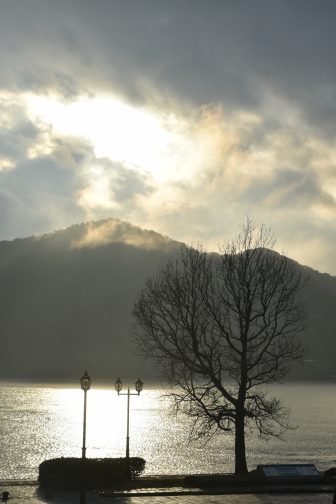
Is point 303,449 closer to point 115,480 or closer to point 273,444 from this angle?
point 273,444

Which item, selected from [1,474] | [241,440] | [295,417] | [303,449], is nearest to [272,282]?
[241,440]

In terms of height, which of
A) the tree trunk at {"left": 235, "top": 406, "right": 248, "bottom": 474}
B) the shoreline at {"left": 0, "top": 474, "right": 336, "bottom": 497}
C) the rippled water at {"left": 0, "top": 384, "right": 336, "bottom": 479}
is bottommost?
the rippled water at {"left": 0, "top": 384, "right": 336, "bottom": 479}

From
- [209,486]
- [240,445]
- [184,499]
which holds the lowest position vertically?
[209,486]

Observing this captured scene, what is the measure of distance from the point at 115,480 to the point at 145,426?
397ft

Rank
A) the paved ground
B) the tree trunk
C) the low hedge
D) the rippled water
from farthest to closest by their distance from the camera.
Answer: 1. the rippled water
2. the tree trunk
3. the low hedge
4. the paved ground

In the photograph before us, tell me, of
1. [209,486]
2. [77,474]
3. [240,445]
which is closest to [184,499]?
[209,486]

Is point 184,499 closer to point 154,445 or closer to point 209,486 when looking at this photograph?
point 209,486

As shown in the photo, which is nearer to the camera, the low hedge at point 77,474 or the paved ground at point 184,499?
the paved ground at point 184,499

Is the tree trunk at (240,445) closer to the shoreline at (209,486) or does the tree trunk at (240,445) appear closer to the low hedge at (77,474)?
the shoreline at (209,486)

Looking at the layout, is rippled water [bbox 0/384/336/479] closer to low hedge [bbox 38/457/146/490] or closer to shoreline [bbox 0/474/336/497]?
low hedge [bbox 38/457/146/490]

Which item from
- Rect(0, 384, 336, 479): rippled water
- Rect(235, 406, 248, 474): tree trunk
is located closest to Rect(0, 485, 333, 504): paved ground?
Rect(235, 406, 248, 474): tree trunk

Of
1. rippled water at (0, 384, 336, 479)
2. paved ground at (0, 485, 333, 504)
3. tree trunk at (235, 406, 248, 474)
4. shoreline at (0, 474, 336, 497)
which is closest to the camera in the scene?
paved ground at (0, 485, 333, 504)

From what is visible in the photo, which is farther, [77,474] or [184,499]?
[77,474]

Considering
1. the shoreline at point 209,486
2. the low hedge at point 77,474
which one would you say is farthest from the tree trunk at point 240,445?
the low hedge at point 77,474
